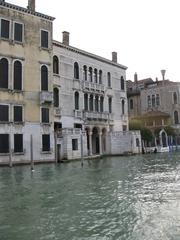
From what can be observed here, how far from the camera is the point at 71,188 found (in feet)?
31.3

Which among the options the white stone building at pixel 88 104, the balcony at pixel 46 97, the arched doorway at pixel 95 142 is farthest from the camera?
the arched doorway at pixel 95 142

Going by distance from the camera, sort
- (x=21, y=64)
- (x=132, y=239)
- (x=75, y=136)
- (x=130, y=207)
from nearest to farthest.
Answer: (x=132, y=239) → (x=130, y=207) → (x=21, y=64) → (x=75, y=136)

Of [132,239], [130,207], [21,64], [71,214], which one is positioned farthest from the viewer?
[21,64]

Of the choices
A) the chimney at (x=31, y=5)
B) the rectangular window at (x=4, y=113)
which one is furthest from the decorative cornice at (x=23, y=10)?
the rectangular window at (x=4, y=113)

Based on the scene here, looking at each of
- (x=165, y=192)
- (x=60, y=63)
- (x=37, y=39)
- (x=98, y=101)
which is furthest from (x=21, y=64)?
(x=165, y=192)

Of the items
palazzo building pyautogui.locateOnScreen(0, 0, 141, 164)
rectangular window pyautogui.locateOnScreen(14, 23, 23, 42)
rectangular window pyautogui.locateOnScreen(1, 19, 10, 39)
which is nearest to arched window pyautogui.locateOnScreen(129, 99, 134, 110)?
palazzo building pyautogui.locateOnScreen(0, 0, 141, 164)

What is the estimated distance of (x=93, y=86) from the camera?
28.3m

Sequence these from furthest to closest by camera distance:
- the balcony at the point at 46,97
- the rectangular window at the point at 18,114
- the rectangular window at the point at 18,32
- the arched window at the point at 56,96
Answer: the arched window at the point at 56,96
the balcony at the point at 46,97
the rectangular window at the point at 18,32
the rectangular window at the point at 18,114

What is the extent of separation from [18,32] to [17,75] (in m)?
2.75

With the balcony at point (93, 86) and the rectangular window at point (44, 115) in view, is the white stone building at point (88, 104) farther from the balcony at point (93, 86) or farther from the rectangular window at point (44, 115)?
the rectangular window at point (44, 115)

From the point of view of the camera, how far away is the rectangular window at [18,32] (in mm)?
20859

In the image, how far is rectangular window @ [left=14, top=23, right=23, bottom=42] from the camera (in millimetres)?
20859

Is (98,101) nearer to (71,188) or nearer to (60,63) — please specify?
(60,63)

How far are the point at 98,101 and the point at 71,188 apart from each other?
19907 millimetres
